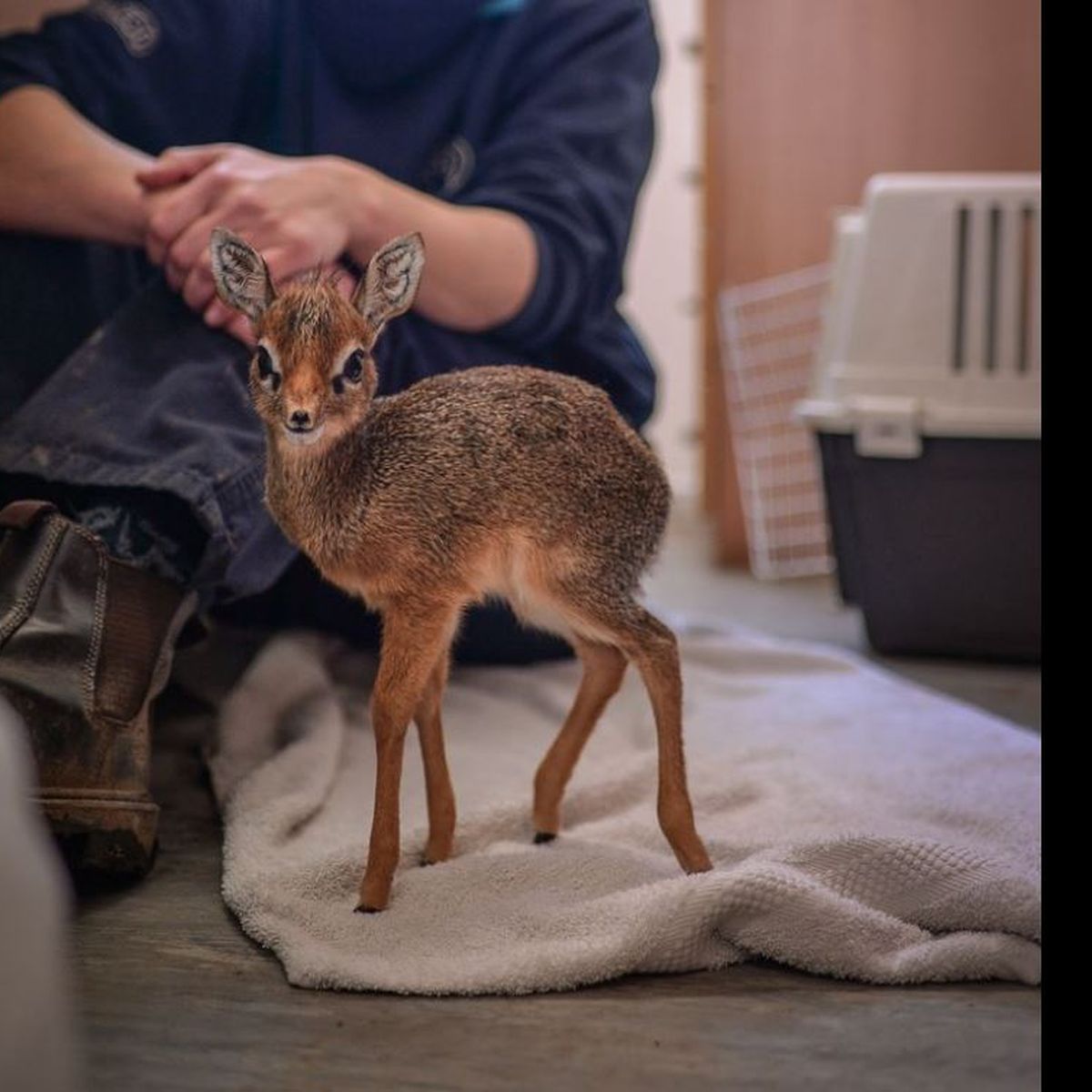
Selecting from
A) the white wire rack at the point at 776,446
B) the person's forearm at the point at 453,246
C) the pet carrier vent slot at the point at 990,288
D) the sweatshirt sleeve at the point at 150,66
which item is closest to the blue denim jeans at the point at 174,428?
the person's forearm at the point at 453,246

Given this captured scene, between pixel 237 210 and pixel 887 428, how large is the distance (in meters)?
0.97

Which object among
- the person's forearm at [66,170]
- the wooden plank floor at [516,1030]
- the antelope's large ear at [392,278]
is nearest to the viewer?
the wooden plank floor at [516,1030]

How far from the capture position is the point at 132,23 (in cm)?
138

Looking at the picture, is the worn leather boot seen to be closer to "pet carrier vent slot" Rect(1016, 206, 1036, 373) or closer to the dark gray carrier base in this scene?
the dark gray carrier base

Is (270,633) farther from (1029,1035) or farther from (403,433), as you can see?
(1029,1035)

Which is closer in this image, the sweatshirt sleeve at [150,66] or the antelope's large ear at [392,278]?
the antelope's large ear at [392,278]

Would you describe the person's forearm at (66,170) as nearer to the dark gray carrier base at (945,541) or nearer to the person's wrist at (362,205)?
the person's wrist at (362,205)

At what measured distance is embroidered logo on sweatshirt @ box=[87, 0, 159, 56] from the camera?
4.51ft

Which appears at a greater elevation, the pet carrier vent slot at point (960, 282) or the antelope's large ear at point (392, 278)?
the antelope's large ear at point (392, 278)

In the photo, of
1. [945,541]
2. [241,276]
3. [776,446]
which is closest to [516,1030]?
[241,276]

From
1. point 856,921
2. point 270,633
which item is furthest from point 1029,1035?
point 270,633

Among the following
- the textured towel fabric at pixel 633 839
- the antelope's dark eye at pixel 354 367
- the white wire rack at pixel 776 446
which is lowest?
the white wire rack at pixel 776 446

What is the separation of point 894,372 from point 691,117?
3.62 ft

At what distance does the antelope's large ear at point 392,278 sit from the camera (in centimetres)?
109
